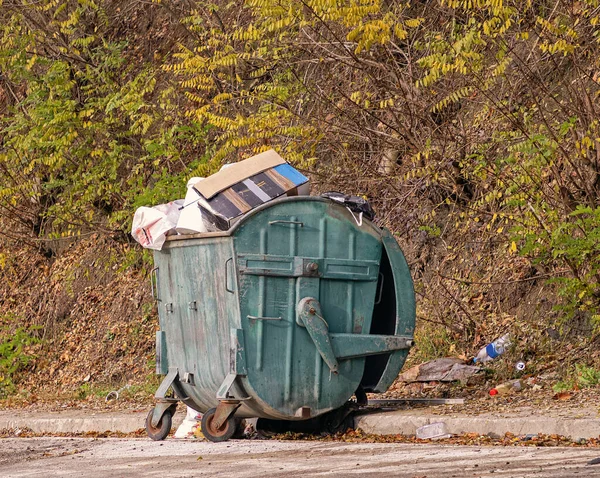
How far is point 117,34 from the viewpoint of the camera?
55.5 feet

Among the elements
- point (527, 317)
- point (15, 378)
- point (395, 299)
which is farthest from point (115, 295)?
point (395, 299)

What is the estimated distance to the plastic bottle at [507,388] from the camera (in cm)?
884

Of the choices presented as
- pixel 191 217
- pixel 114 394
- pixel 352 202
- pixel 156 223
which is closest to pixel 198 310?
pixel 191 217

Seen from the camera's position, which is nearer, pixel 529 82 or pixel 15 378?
pixel 529 82

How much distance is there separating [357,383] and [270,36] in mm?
5960

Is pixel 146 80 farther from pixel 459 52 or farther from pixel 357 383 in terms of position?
pixel 357 383

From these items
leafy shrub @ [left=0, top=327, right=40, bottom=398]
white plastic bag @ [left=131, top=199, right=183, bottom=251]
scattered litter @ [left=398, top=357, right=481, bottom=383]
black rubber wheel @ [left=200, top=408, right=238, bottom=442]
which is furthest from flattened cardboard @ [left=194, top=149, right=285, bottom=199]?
leafy shrub @ [left=0, top=327, right=40, bottom=398]

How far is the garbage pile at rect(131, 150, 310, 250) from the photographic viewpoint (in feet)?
25.6

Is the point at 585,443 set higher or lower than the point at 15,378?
higher

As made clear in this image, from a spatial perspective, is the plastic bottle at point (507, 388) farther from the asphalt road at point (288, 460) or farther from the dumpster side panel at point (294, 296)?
the asphalt road at point (288, 460)

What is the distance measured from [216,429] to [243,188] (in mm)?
1778

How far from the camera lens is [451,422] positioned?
7.60 m

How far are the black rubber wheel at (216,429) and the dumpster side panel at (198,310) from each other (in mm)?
183

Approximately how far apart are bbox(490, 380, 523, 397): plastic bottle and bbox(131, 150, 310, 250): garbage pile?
6.79ft
